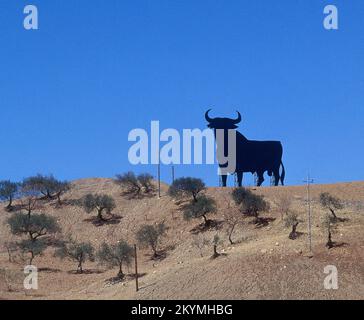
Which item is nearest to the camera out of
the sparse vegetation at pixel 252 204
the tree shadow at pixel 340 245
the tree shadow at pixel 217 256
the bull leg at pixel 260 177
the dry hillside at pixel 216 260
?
the dry hillside at pixel 216 260

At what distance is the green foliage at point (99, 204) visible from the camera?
66.8 metres

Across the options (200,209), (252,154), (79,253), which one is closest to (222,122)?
(252,154)

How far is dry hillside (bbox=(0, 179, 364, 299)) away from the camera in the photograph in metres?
A: 39.9

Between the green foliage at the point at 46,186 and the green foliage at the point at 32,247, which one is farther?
the green foliage at the point at 46,186

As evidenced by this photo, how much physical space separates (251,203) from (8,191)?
2720 cm

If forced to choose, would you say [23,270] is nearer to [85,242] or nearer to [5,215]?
[85,242]

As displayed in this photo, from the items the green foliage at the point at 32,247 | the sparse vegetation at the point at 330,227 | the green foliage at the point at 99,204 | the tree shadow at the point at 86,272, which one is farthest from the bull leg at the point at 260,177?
the green foliage at the point at 32,247

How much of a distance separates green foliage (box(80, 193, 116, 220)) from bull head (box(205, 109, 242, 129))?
11.6m

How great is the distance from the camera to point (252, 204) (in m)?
56.8

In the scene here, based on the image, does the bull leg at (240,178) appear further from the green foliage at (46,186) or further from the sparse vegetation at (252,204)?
the green foliage at (46,186)

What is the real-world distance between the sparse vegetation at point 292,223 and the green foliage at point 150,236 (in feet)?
32.8

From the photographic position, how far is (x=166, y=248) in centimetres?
5612

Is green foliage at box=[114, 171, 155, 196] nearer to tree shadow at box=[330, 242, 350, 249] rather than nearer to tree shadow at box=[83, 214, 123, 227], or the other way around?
tree shadow at box=[83, 214, 123, 227]

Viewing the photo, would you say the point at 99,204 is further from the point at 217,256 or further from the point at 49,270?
the point at 217,256
